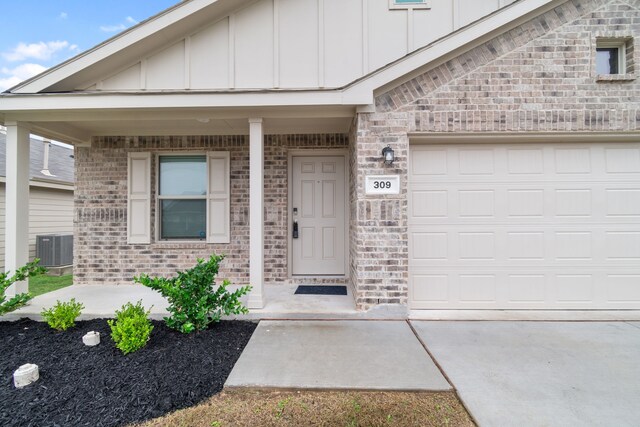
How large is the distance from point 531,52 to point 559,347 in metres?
3.54

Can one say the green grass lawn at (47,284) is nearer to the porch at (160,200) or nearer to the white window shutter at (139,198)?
the porch at (160,200)

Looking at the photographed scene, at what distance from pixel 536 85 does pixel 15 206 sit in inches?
→ 278

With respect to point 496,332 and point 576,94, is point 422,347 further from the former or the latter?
point 576,94

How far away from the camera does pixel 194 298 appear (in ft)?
11.3

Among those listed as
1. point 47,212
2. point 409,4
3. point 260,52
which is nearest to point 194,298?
point 260,52

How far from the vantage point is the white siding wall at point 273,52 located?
14.5ft

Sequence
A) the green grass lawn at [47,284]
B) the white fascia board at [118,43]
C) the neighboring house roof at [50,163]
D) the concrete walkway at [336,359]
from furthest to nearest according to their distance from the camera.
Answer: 1. the neighboring house roof at [50,163]
2. the green grass lawn at [47,284]
3. the white fascia board at [118,43]
4. the concrete walkway at [336,359]

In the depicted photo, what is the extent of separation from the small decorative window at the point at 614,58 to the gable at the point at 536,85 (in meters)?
0.08

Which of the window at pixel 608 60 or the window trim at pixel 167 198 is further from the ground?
the window at pixel 608 60

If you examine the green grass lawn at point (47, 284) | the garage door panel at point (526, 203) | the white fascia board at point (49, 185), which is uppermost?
the white fascia board at point (49, 185)

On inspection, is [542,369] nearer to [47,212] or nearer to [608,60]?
[608,60]

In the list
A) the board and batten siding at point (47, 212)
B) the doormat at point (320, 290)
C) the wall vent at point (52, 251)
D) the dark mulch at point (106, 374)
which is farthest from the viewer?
the board and batten siding at point (47, 212)

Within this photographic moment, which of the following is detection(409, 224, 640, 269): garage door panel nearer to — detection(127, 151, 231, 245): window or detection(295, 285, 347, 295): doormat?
detection(295, 285, 347, 295): doormat

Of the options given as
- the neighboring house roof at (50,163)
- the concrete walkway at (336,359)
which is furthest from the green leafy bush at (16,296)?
the neighboring house roof at (50,163)
